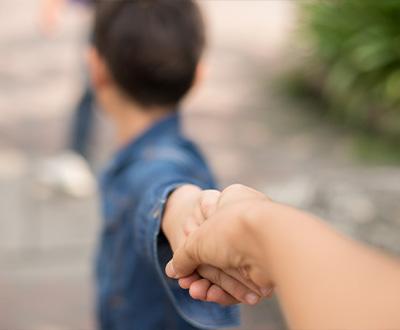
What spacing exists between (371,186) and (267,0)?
23.8ft

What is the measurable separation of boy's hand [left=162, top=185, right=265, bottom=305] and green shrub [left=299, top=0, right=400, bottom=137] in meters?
4.71

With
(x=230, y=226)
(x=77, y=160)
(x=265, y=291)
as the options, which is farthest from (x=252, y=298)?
(x=77, y=160)

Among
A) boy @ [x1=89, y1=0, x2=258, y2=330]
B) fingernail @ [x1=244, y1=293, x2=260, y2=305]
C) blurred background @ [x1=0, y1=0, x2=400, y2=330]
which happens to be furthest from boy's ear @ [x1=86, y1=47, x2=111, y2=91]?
blurred background @ [x1=0, y1=0, x2=400, y2=330]

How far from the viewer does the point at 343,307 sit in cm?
76

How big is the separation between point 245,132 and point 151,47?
3.84m

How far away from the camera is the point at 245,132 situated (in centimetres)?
593

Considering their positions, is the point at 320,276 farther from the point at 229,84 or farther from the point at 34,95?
the point at 229,84

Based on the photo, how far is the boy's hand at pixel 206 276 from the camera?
3.72 ft

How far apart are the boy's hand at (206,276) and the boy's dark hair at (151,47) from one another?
2.78ft

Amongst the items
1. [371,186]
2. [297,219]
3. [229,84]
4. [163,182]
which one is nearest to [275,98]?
[229,84]

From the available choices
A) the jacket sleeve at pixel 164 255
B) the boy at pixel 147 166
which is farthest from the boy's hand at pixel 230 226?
the jacket sleeve at pixel 164 255

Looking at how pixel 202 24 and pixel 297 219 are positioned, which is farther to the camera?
pixel 202 24

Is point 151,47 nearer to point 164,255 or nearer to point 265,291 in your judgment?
point 164,255

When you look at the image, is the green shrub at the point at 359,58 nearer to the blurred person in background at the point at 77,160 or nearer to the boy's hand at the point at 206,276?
the blurred person in background at the point at 77,160
